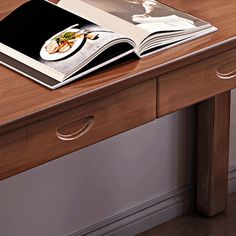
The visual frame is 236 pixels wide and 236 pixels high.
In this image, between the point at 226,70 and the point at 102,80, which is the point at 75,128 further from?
the point at 226,70

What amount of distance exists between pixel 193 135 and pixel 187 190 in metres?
0.20

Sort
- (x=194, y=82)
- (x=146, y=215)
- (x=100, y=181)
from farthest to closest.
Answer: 1. (x=146, y=215)
2. (x=100, y=181)
3. (x=194, y=82)

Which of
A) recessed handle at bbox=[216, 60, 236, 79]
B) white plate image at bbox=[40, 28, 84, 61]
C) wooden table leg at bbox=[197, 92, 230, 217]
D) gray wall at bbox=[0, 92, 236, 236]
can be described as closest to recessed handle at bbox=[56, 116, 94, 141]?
white plate image at bbox=[40, 28, 84, 61]

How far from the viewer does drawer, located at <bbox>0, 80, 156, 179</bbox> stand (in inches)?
65.4

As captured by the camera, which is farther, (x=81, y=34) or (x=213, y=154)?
(x=213, y=154)

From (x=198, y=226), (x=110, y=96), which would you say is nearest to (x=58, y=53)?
(x=110, y=96)

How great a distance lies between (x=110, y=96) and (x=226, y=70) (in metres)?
0.33

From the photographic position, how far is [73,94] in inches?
66.4

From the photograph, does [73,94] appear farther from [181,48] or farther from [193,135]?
[193,135]

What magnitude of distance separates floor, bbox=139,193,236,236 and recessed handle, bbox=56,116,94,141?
3.78 feet

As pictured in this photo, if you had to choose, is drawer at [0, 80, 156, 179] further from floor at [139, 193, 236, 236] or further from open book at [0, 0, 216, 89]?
floor at [139, 193, 236, 236]

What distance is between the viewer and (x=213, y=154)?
9.16 feet

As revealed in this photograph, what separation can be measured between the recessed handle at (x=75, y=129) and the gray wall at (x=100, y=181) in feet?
2.45

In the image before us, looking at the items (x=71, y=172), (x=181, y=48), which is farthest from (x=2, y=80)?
(x=71, y=172)
